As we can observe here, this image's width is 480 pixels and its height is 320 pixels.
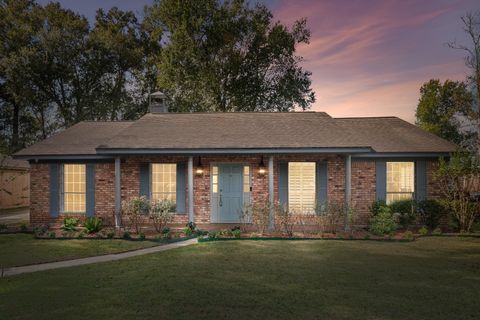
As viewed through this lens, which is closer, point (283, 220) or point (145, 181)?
point (283, 220)

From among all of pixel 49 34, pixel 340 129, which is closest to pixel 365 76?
pixel 340 129

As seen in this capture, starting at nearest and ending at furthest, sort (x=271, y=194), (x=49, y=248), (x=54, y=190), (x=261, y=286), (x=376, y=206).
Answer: (x=261, y=286) < (x=49, y=248) < (x=271, y=194) < (x=376, y=206) < (x=54, y=190)

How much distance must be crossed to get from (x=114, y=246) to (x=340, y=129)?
9.62 meters

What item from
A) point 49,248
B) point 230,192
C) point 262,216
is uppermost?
point 230,192

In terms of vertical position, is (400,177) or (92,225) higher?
(400,177)

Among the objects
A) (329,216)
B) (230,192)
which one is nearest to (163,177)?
(230,192)

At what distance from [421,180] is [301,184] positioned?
16.0 ft

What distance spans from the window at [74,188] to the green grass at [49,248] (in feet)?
8.30

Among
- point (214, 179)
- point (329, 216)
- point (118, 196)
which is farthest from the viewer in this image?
point (214, 179)

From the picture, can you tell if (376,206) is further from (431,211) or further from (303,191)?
(303,191)

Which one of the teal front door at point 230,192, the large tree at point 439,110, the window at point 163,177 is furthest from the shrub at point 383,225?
the large tree at point 439,110

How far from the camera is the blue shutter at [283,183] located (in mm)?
13242

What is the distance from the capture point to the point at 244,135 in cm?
1353

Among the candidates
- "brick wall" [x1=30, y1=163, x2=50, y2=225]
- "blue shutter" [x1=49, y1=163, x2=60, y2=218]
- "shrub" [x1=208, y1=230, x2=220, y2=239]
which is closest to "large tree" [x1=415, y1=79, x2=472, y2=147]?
"shrub" [x1=208, y1=230, x2=220, y2=239]
